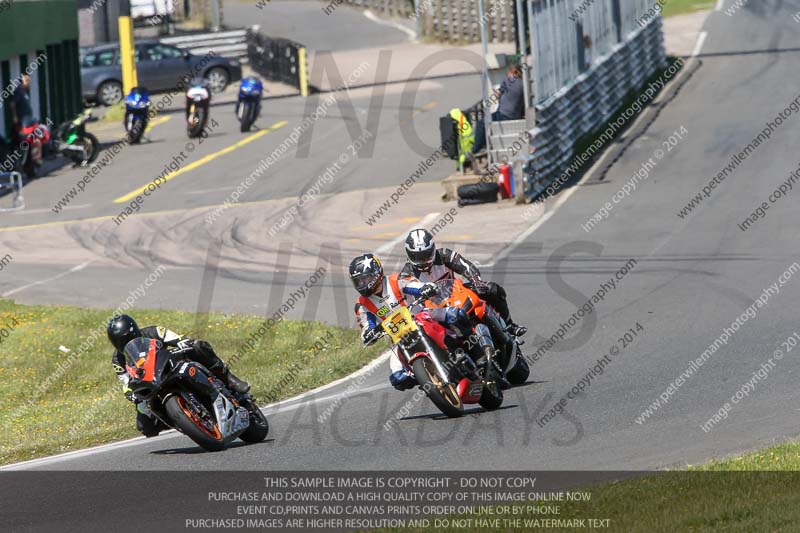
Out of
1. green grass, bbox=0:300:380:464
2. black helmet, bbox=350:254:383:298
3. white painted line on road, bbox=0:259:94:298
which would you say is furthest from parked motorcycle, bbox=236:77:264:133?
black helmet, bbox=350:254:383:298

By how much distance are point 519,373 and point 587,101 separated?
55.3 ft

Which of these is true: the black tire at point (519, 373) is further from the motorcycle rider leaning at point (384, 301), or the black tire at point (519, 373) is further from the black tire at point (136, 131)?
the black tire at point (136, 131)

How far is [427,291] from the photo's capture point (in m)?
10.7

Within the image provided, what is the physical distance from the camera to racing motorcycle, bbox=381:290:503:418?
10570mm

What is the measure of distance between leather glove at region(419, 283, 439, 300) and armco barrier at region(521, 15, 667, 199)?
13.3m

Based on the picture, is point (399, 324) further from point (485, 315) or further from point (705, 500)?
point (705, 500)

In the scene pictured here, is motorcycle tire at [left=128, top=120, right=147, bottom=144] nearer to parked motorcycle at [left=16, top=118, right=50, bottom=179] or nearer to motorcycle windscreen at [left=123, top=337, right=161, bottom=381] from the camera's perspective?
parked motorcycle at [left=16, top=118, right=50, bottom=179]

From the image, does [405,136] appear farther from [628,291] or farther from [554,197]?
[628,291]

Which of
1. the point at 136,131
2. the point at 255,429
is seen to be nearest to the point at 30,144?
the point at 136,131

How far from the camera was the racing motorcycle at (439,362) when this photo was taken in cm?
1057

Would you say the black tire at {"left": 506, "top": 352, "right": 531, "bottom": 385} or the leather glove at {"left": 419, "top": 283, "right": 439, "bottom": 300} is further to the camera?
the black tire at {"left": 506, "top": 352, "right": 531, "bottom": 385}

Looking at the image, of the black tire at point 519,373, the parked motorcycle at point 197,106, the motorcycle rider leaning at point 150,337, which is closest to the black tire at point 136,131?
the parked motorcycle at point 197,106

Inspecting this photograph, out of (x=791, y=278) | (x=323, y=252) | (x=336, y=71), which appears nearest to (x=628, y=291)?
(x=791, y=278)

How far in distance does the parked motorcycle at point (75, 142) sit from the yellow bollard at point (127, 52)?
3.84 metres
